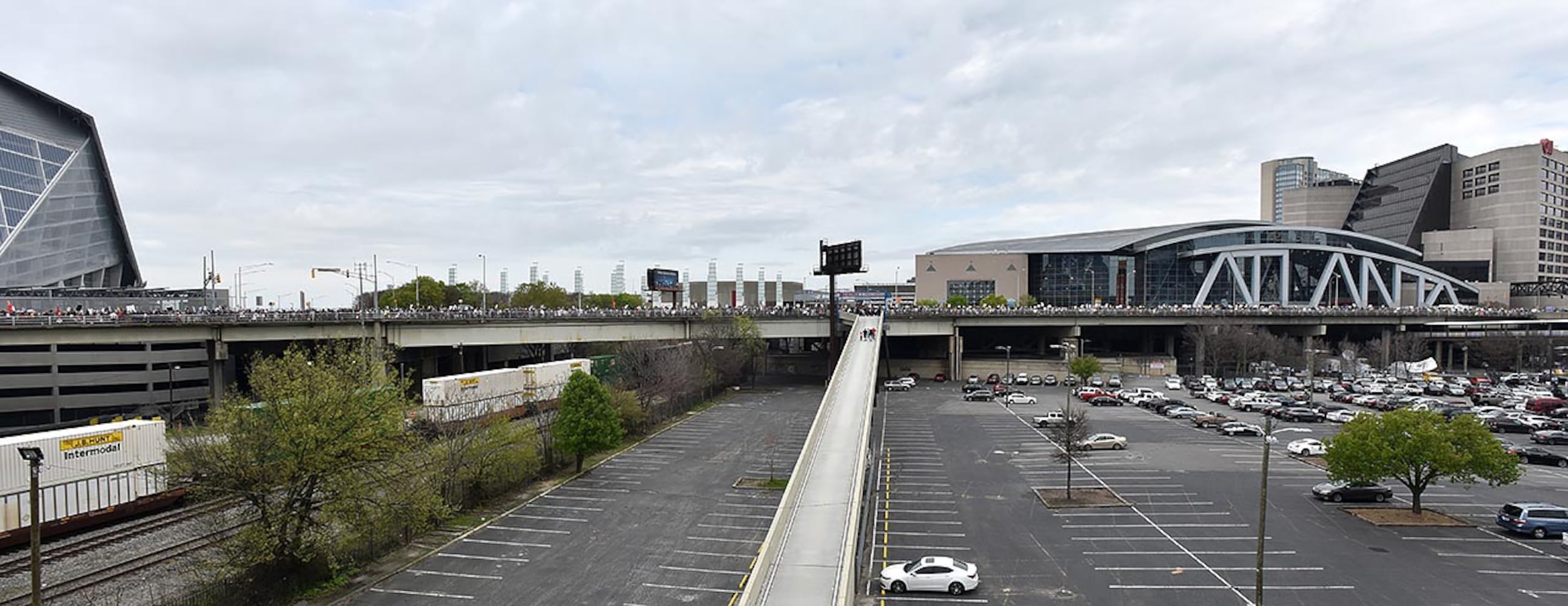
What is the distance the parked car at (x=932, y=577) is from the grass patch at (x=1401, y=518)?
1684cm

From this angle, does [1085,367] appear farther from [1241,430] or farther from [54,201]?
[54,201]

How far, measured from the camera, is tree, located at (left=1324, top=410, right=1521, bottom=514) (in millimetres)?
27547

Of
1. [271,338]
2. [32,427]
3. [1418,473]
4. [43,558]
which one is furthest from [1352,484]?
[32,427]

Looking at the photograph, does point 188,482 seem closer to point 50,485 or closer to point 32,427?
point 50,485

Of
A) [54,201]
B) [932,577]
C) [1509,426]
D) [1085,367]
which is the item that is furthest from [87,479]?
[54,201]

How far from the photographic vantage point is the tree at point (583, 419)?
35875 mm

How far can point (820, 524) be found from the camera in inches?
870

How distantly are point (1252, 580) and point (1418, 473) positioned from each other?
37.9ft

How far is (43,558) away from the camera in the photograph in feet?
77.6

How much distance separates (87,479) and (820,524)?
82.7 feet

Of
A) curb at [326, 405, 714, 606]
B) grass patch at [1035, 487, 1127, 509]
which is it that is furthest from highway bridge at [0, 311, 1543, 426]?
grass patch at [1035, 487, 1127, 509]

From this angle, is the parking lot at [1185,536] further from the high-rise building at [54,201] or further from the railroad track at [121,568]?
the high-rise building at [54,201]

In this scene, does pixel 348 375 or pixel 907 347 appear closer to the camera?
pixel 348 375

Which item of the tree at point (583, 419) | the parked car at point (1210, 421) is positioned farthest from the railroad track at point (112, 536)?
the parked car at point (1210, 421)
